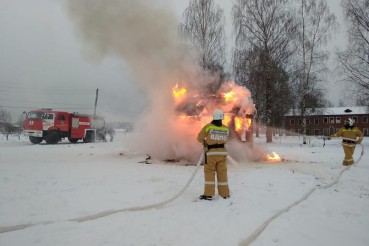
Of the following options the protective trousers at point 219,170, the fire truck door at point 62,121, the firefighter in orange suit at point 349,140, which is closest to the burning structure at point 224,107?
the firefighter in orange suit at point 349,140

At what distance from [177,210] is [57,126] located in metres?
17.0

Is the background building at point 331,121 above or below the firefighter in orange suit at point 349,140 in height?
above

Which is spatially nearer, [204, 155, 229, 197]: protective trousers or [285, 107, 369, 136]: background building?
[204, 155, 229, 197]: protective trousers

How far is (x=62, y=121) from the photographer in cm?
1833

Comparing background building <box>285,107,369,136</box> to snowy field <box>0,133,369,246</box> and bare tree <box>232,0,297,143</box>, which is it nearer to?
bare tree <box>232,0,297,143</box>

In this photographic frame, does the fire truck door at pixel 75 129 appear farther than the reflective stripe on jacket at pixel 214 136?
Yes

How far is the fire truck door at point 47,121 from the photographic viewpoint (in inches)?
675

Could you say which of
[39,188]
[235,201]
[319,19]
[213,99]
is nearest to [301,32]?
[319,19]

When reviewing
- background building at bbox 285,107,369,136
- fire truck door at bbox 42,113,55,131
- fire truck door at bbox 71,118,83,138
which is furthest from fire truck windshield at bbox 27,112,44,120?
background building at bbox 285,107,369,136

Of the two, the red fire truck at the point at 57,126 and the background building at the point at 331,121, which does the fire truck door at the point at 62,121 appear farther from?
the background building at the point at 331,121

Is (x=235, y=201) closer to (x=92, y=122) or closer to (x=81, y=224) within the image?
(x=81, y=224)

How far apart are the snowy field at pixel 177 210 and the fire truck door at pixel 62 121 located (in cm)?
1255

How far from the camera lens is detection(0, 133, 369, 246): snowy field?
115 inches

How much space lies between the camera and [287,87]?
62.7 feet
